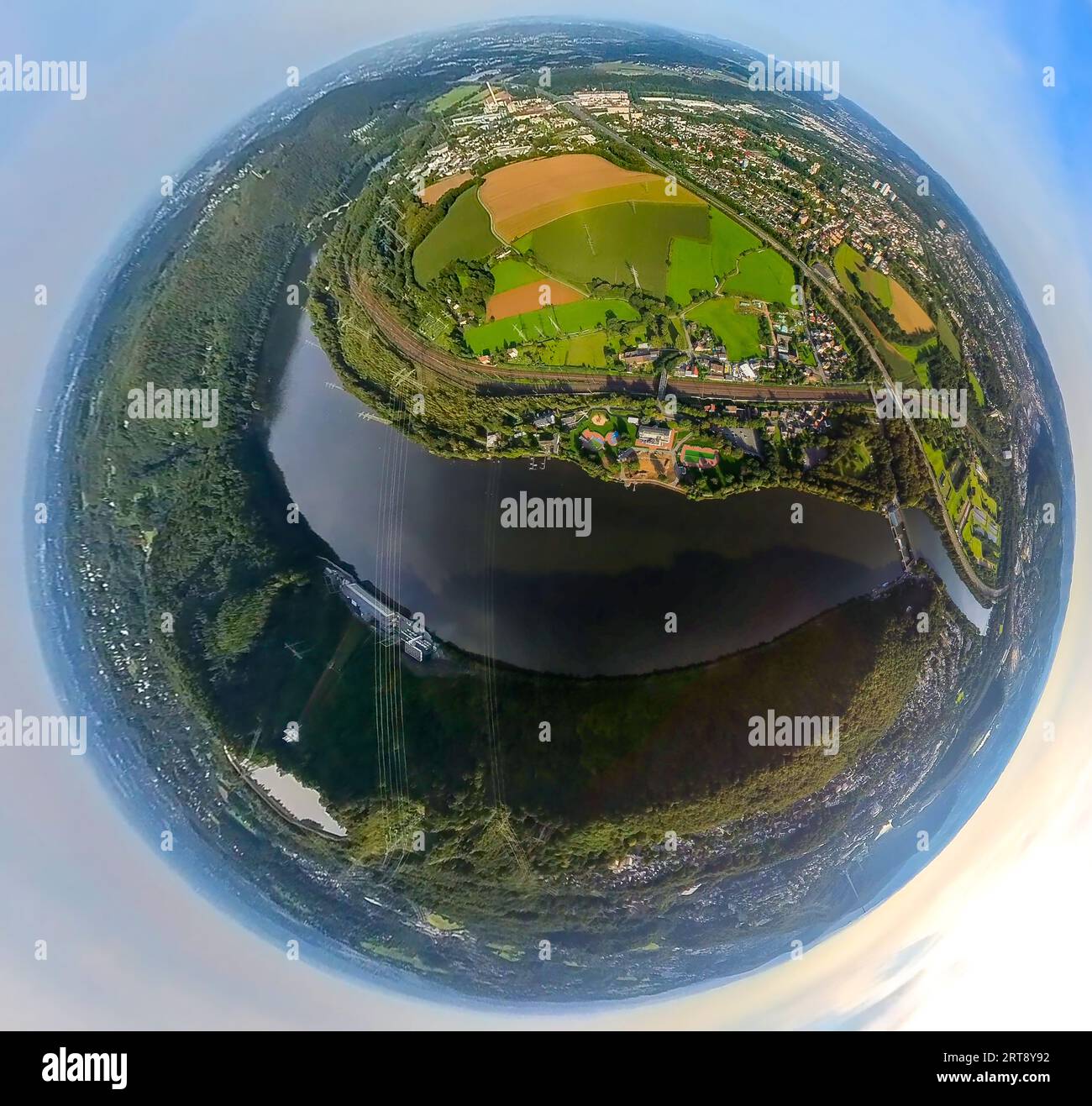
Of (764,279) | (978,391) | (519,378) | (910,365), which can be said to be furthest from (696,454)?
(978,391)

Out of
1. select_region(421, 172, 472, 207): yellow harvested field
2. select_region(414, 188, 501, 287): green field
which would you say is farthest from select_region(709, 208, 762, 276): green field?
select_region(421, 172, 472, 207): yellow harvested field

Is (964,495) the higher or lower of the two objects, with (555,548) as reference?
higher

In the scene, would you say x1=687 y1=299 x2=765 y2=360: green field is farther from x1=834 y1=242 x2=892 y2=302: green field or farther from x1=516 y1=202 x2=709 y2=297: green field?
x1=834 y1=242 x2=892 y2=302: green field

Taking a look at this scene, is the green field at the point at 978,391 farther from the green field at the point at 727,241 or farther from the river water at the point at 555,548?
the green field at the point at 727,241

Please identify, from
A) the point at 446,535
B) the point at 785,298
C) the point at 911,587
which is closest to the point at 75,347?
the point at 446,535

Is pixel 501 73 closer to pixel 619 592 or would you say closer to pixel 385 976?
pixel 619 592

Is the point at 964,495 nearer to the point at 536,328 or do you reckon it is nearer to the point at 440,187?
the point at 536,328
